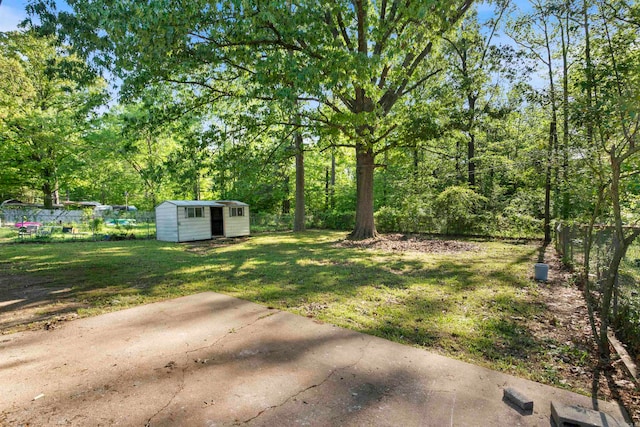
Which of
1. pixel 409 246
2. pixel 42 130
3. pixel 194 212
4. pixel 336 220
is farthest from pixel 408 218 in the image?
pixel 42 130

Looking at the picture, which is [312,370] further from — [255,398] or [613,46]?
[613,46]

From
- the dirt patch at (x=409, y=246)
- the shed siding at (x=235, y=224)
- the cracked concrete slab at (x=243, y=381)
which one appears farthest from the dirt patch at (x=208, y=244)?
the cracked concrete slab at (x=243, y=381)

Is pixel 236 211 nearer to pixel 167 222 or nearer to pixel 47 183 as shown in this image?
pixel 167 222

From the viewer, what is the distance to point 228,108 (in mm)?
11984

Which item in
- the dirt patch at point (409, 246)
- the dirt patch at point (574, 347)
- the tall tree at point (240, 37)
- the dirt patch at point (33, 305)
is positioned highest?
the tall tree at point (240, 37)

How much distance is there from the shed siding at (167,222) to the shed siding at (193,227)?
21 cm

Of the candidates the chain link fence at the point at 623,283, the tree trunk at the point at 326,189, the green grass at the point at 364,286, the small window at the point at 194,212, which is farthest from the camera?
the tree trunk at the point at 326,189

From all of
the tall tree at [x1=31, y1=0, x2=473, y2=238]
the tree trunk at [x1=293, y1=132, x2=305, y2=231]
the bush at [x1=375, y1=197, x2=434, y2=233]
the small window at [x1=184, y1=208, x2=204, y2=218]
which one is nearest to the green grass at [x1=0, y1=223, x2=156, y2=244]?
the small window at [x1=184, y1=208, x2=204, y2=218]

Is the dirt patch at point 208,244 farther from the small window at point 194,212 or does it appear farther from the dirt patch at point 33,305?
the dirt patch at point 33,305

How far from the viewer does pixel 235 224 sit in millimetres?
16125

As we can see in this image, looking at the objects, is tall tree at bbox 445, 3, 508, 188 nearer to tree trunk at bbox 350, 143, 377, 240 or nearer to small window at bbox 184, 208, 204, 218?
tree trunk at bbox 350, 143, 377, 240

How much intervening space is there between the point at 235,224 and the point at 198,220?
2.04 metres

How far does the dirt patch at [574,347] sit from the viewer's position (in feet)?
8.42

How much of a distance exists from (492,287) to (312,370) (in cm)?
441
